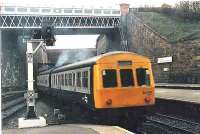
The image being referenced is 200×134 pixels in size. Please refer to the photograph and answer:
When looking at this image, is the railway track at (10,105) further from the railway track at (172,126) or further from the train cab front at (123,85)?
the train cab front at (123,85)

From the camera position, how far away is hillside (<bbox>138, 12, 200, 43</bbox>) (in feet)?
147

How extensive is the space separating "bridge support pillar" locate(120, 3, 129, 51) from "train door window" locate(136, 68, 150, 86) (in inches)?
1692

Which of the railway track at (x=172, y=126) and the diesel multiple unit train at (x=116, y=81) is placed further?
the railway track at (x=172, y=126)

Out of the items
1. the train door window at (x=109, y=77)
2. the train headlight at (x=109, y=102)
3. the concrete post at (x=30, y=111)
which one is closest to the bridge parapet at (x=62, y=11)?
the concrete post at (x=30, y=111)

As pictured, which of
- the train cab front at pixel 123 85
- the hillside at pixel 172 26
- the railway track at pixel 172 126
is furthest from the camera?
the hillside at pixel 172 26

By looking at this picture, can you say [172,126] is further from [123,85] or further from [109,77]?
[109,77]

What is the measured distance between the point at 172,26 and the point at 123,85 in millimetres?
38389

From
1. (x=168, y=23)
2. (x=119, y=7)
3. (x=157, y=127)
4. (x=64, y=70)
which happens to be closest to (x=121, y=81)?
(x=157, y=127)

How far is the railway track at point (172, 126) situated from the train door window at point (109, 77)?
106 inches

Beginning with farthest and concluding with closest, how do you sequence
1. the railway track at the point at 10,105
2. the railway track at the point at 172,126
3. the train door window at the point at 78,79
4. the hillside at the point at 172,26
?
the hillside at the point at 172,26, the railway track at the point at 10,105, the train door window at the point at 78,79, the railway track at the point at 172,126

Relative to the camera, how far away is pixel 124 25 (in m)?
63.2

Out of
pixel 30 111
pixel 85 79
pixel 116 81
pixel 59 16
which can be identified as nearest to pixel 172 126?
pixel 116 81

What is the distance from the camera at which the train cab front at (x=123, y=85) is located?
15336 mm

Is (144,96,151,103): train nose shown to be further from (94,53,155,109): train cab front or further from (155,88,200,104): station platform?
(155,88,200,104): station platform
